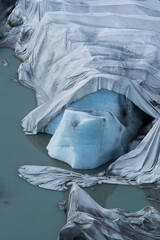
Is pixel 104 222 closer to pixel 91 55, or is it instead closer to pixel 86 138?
pixel 86 138

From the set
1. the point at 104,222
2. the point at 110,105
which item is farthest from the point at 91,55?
the point at 104,222

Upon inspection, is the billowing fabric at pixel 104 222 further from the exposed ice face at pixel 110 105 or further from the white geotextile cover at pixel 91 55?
the exposed ice face at pixel 110 105

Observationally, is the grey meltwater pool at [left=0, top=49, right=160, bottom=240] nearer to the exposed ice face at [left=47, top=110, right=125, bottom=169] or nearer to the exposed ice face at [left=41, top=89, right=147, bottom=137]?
the exposed ice face at [left=47, top=110, right=125, bottom=169]

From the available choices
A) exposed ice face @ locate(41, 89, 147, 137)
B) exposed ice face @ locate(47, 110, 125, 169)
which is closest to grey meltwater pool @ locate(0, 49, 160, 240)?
exposed ice face @ locate(47, 110, 125, 169)

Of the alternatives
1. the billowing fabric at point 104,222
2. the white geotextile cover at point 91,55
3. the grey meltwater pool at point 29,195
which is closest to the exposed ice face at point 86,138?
the grey meltwater pool at point 29,195

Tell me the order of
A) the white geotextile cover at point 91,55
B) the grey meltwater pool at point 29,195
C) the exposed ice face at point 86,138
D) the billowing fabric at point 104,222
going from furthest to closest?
the white geotextile cover at point 91,55 < the exposed ice face at point 86,138 < the grey meltwater pool at point 29,195 < the billowing fabric at point 104,222

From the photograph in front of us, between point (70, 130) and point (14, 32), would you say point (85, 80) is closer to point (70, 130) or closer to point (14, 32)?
point (70, 130)

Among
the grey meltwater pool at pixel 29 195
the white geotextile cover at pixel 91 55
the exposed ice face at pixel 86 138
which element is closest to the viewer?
the grey meltwater pool at pixel 29 195
